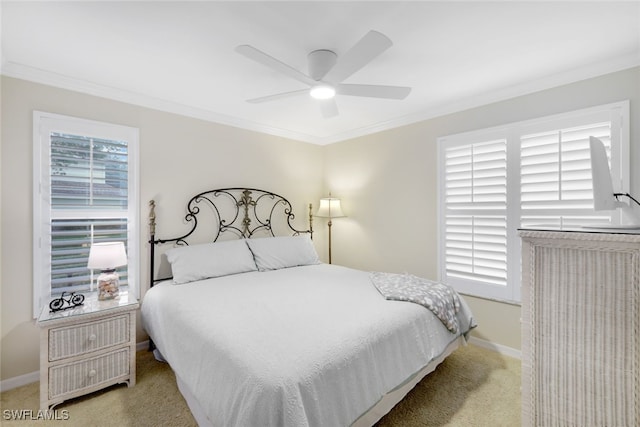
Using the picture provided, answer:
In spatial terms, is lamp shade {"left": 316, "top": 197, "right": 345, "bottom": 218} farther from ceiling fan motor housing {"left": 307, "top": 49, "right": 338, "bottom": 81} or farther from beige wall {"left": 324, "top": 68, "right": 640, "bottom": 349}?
ceiling fan motor housing {"left": 307, "top": 49, "right": 338, "bottom": 81}

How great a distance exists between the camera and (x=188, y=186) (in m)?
3.17

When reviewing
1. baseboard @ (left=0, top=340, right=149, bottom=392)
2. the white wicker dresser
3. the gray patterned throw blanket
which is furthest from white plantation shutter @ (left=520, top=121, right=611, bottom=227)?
baseboard @ (left=0, top=340, right=149, bottom=392)

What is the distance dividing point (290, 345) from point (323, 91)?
69.7 inches

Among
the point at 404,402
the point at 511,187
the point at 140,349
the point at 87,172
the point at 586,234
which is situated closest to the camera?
the point at 586,234

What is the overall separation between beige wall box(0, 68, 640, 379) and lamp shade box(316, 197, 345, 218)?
20 cm

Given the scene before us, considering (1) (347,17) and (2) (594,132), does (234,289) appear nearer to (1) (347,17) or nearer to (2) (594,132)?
(1) (347,17)

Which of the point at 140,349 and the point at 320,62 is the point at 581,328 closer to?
the point at 320,62

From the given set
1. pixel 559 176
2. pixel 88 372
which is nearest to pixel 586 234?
pixel 559 176

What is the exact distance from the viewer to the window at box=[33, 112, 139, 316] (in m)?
2.36

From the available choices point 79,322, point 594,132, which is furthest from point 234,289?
point 594,132

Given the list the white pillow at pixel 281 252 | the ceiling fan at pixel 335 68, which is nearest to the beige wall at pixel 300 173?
the white pillow at pixel 281 252

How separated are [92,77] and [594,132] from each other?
4152mm

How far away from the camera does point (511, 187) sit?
8.86 ft

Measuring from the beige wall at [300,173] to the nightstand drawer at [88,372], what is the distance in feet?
2.10
